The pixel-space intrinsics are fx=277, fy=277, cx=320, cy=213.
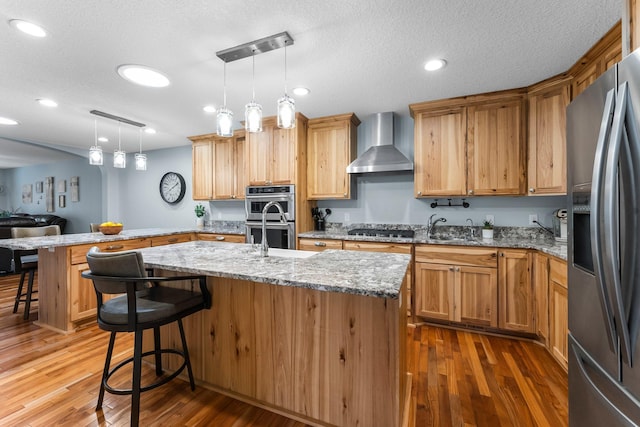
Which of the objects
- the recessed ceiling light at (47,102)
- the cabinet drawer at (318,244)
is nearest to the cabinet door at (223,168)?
the cabinet drawer at (318,244)

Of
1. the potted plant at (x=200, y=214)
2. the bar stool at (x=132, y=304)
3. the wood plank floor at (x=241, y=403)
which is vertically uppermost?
the potted plant at (x=200, y=214)

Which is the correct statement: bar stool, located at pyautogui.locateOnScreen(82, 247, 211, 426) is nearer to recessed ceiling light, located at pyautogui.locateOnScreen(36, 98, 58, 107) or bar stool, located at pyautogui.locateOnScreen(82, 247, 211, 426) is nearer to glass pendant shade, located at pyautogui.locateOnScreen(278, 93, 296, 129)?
glass pendant shade, located at pyautogui.locateOnScreen(278, 93, 296, 129)

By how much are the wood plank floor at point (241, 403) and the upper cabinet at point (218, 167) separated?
2447 millimetres

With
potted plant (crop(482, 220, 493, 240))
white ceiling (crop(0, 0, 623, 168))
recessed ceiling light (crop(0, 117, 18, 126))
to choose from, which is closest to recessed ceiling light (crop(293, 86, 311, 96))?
white ceiling (crop(0, 0, 623, 168))

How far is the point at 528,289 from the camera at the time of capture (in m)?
2.54

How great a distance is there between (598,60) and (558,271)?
63.3 inches

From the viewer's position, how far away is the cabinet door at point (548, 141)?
2506 millimetres

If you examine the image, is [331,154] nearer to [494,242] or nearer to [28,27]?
[494,242]

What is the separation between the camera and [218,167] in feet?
14.8

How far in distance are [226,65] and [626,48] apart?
240cm

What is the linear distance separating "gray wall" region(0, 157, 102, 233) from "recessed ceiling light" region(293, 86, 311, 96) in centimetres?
644

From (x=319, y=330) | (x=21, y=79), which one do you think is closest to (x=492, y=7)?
(x=319, y=330)

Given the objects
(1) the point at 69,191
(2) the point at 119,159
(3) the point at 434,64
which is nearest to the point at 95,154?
(2) the point at 119,159

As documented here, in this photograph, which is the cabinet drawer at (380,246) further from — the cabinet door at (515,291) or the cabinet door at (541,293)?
the cabinet door at (541,293)
